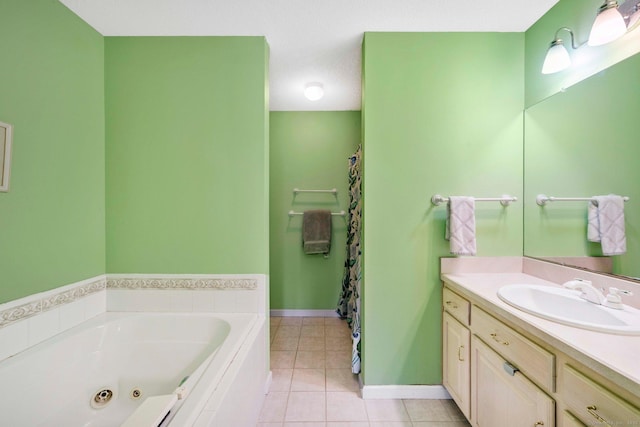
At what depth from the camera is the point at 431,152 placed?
1617 mm

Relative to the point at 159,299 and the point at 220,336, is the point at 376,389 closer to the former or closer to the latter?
the point at 220,336

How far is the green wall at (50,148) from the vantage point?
43.9 inches

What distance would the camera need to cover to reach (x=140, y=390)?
134cm

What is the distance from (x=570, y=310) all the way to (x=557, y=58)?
1265mm

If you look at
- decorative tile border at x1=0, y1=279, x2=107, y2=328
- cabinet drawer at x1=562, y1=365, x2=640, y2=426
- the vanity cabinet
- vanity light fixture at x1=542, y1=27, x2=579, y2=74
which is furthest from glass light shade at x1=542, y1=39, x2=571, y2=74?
decorative tile border at x1=0, y1=279, x2=107, y2=328

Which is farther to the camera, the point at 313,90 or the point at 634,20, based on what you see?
the point at 313,90

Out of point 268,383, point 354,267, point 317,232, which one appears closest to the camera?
point 268,383

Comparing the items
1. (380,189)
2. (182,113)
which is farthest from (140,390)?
(380,189)

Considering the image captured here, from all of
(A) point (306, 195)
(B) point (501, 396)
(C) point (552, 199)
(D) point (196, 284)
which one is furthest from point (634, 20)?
(D) point (196, 284)

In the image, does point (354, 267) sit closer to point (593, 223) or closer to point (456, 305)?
point (456, 305)

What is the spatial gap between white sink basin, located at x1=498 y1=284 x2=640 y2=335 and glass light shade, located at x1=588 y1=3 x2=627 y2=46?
3.74ft

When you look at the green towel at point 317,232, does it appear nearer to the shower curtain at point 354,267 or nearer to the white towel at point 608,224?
the shower curtain at point 354,267

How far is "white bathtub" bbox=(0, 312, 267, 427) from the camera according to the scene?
3.19ft

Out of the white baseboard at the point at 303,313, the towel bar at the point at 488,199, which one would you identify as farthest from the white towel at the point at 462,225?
the white baseboard at the point at 303,313
